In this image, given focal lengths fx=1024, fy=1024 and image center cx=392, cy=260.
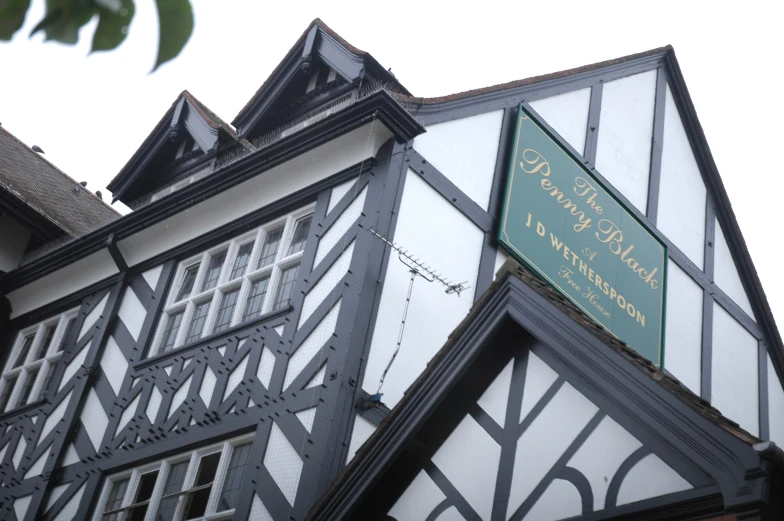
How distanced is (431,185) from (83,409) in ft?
18.9

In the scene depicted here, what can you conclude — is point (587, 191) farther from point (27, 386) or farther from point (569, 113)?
point (27, 386)

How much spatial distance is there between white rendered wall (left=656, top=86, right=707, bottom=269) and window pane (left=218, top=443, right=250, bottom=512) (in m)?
8.59

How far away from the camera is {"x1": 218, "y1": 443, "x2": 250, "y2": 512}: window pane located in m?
11.3

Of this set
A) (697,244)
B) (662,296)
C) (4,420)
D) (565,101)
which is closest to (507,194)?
(565,101)

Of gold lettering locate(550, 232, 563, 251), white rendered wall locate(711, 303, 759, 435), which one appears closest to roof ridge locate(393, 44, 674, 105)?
gold lettering locate(550, 232, 563, 251)

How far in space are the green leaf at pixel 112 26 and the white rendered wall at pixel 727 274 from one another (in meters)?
17.2

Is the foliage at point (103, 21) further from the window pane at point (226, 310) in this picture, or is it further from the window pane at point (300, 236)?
the window pane at point (226, 310)

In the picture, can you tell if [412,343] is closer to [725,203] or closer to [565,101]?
[565,101]

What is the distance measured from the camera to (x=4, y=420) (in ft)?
50.2

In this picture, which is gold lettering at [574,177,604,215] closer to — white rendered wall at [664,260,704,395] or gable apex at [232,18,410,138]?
white rendered wall at [664,260,704,395]

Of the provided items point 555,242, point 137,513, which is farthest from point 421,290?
point 137,513

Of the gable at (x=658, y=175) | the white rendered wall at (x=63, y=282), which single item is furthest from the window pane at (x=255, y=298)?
the white rendered wall at (x=63, y=282)

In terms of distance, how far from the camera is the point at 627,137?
55.6 ft

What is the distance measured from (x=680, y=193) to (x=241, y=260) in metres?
8.40
